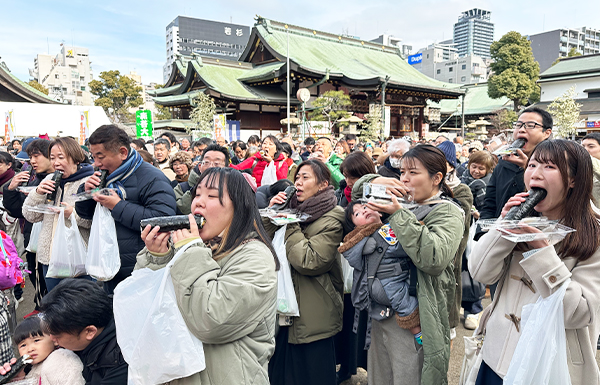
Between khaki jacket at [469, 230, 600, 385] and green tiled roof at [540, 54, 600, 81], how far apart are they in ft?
112

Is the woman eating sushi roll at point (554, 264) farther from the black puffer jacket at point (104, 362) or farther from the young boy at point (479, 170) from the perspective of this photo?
the young boy at point (479, 170)

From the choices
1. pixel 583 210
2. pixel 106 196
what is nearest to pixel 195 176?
pixel 106 196

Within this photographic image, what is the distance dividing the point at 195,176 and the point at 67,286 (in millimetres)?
1935

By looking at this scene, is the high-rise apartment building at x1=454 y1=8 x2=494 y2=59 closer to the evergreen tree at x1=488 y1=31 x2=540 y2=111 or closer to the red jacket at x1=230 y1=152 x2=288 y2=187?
the evergreen tree at x1=488 y1=31 x2=540 y2=111

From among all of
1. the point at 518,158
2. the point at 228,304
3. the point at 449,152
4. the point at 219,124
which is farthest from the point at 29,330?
the point at 219,124

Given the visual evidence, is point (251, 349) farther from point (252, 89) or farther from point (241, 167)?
point (252, 89)

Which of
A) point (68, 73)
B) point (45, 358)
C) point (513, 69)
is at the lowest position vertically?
point (45, 358)

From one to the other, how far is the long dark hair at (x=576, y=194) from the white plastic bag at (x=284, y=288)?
5.10 feet

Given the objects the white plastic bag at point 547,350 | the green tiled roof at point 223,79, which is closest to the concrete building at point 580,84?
the green tiled roof at point 223,79

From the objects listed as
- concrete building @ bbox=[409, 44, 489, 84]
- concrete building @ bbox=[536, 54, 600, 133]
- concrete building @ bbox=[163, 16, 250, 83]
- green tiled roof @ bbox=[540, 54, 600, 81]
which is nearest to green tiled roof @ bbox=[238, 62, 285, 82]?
concrete building @ bbox=[536, 54, 600, 133]

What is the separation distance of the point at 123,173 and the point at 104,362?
1.36 m

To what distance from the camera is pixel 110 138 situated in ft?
9.14

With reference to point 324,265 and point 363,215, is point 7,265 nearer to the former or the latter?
point 324,265

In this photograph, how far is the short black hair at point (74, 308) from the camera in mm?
1938
